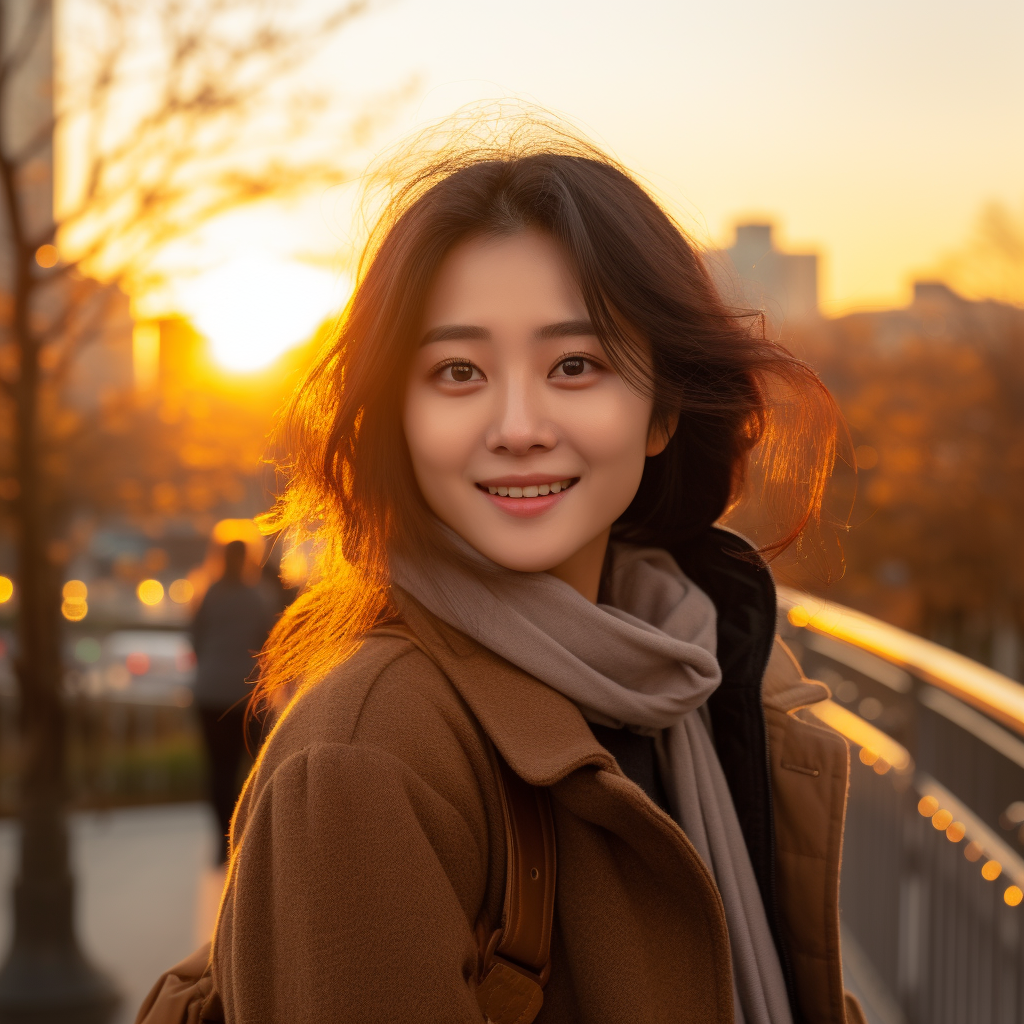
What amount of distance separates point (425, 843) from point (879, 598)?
2900cm

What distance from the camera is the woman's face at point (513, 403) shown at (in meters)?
1.52

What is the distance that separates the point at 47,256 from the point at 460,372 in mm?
4689

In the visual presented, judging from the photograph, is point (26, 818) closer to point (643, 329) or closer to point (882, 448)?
point (643, 329)

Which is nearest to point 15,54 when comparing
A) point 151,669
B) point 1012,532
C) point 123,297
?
point 123,297

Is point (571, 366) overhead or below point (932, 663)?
overhead

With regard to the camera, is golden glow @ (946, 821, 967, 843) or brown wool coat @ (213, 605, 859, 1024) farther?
golden glow @ (946, 821, 967, 843)

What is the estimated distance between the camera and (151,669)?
1959cm

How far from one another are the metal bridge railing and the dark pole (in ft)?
10.5

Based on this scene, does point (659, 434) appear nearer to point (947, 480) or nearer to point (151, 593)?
point (947, 480)

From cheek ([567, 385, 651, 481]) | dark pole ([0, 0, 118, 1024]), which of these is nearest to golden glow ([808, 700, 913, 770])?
cheek ([567, 385, 651, 481])

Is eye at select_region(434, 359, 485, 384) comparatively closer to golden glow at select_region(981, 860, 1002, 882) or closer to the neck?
the neck

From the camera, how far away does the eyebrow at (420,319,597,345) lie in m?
1.52

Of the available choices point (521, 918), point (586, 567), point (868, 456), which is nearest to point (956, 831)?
point (586, 567)

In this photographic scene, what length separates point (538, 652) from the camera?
1.50 m
